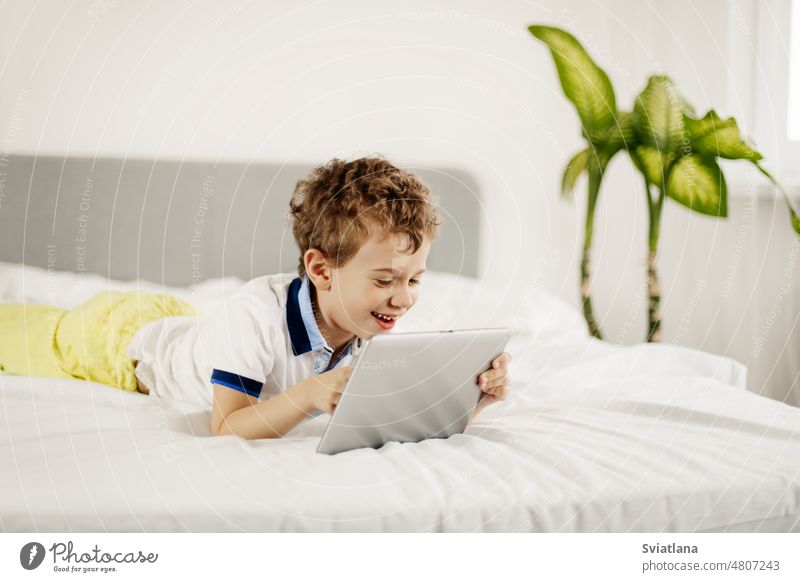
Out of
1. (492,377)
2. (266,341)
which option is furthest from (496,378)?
(266,341)

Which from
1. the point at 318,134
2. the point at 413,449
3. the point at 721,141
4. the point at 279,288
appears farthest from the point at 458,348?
the point at 721,141

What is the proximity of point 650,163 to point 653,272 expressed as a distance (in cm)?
17

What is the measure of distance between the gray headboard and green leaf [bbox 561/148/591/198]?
0.20 m

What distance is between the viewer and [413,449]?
2.07 feet

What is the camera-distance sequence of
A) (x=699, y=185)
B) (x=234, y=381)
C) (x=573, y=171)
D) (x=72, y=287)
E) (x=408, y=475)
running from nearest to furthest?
(x=408, y=475)
(x=234, y=381)
(x=72, y=287)
(x=699, y=185)
(x=573, y=171)

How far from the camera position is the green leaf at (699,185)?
1.07 meters

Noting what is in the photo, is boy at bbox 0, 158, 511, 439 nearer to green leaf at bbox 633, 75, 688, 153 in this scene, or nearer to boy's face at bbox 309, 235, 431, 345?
boy's face at bbox 309, 235, 431, 345

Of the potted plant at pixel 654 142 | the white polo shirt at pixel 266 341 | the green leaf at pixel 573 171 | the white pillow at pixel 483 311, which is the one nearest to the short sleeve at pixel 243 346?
the white polo shirt at pixel 266 341

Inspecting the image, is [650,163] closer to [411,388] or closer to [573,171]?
[573,171]

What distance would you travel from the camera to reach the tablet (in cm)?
58

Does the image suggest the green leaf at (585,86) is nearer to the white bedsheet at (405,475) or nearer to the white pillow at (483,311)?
the white pillow at (483,311)

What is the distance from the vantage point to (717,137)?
103cm

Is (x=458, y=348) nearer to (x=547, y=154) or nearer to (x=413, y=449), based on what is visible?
(x=413, y=449)
